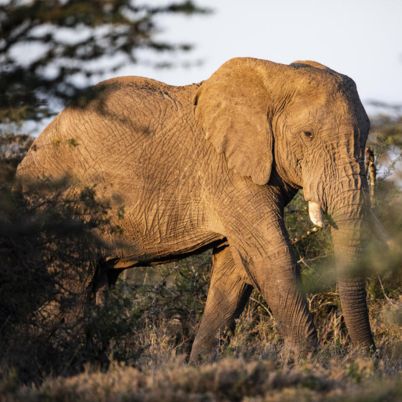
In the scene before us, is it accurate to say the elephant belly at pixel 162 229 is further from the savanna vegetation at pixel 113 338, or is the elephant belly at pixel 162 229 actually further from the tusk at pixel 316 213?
the tusk at pixel 316 213

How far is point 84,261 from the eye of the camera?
8266 mm

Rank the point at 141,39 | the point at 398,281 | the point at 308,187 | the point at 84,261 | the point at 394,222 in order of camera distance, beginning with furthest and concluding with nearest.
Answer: the point at 398,281 < the point at 308,187 < the point at 84,261 < the point at 394,222 < the point at 141,39

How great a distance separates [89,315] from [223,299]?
239 centimetres

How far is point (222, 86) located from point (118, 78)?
106 cm

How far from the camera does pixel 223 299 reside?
32.2 ft

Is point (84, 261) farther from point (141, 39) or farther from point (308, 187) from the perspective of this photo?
point (141, 39)

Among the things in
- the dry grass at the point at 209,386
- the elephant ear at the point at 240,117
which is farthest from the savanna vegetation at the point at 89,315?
the elephant ear at the point at 240,117

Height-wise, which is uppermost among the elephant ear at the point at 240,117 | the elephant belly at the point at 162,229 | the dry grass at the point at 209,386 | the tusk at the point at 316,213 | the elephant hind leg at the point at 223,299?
the elephant ear at the point at 240,117

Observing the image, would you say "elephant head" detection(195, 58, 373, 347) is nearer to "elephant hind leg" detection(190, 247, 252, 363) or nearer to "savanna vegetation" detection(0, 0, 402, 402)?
"savanna vegetation" detection(0, 0, 402, 402)

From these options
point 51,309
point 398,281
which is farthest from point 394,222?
point 398,281

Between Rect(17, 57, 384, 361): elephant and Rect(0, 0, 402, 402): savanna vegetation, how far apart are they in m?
0.33

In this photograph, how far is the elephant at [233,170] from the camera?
351 inches

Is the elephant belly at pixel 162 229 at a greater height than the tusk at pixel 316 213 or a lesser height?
lesser

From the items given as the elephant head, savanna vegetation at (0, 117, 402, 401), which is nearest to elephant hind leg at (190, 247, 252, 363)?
savanna vegetation at (0, 117, 402, 401)
